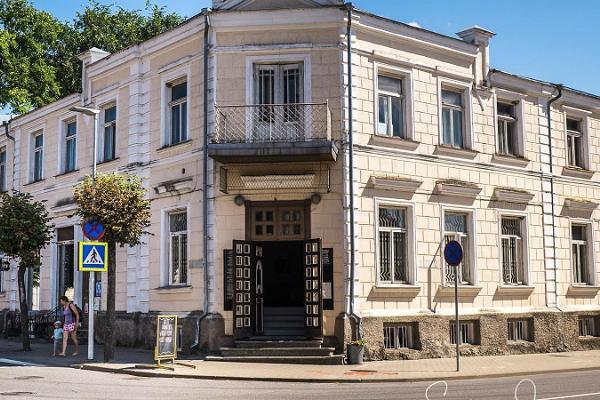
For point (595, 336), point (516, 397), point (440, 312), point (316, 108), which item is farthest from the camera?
point (595, 336)

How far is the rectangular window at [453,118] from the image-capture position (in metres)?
22.3

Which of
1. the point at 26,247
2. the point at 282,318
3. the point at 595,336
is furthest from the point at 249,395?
the point at 595,336

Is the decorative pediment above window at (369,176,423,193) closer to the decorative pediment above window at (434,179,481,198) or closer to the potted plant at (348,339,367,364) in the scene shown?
the decorative pediment above window at (434,179,481,198)

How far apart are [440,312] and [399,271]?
61.8 inches

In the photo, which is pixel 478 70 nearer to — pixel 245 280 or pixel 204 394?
pixel 245 280

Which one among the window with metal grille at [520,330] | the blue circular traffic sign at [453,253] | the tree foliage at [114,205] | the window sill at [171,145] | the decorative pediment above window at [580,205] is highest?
the window sill at [171,145]

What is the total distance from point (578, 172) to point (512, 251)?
4.33m

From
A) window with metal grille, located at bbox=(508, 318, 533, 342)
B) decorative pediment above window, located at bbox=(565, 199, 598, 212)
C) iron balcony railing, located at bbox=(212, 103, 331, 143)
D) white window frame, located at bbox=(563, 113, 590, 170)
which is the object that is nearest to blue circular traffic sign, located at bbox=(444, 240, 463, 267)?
iron balcony railing, located at bbox=(212, 103, 331, 143)

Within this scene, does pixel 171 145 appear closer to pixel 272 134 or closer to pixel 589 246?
pixel 272 134

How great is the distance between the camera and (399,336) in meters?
20.1

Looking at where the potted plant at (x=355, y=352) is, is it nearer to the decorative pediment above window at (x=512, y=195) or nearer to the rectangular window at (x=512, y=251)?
the rectangular window at (x=512, y=251)

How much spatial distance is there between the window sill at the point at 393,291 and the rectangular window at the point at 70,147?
12271 millimetres

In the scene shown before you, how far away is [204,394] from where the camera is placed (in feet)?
42.7

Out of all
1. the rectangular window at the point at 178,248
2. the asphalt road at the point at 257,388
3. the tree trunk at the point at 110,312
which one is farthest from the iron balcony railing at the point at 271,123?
the asphalt road at the point at 257,388
